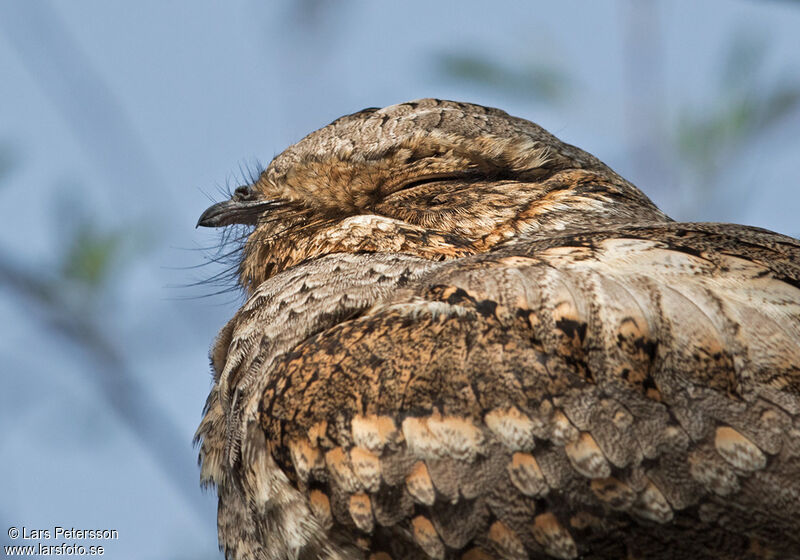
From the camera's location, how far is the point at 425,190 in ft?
11.4

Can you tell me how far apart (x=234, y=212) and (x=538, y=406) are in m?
1.76

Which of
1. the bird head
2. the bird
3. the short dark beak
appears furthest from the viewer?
the short dark beak

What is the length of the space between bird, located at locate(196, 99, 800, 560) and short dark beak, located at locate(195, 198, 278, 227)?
0.72 meters

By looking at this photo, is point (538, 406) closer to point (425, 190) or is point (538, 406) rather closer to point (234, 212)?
point (425, 190)

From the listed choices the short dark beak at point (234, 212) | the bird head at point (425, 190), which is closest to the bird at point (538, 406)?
the bird head at point (425, 190)

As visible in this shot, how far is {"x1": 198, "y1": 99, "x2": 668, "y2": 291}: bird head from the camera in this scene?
335 cm

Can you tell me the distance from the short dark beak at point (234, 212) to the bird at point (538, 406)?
28.5 inches

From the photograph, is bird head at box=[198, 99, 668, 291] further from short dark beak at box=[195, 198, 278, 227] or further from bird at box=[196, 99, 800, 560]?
bird at box=[196, 99, 800, 560]

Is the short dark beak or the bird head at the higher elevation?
the short dark beak

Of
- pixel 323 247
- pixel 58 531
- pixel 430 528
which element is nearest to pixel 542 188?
pixel 323 247

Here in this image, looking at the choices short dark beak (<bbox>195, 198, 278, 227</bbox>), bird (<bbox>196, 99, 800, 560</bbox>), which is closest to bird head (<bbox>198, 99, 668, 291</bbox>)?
short dark beak (<bbox>195, 198, 278, 227</bbox>)

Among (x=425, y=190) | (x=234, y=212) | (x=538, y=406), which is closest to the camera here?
(x=538, y=406)

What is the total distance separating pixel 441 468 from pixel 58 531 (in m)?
2.13

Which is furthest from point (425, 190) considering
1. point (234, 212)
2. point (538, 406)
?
point (538, 406)
